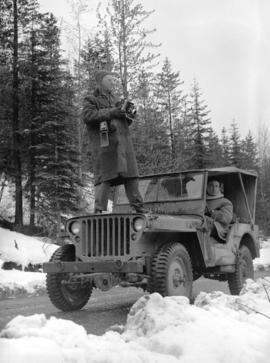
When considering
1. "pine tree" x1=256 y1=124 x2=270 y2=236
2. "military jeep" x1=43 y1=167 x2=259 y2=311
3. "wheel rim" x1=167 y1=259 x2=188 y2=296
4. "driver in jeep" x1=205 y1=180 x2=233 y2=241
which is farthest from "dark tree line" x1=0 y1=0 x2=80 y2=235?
"wheel rim" x1=167 y1=259 x2=188 y2=296

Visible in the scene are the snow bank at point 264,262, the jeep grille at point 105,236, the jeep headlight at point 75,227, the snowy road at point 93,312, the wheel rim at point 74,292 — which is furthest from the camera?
the snow bank at point 264,262

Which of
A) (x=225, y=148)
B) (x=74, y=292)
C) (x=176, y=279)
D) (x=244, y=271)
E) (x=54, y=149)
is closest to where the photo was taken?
(x=176, y=279)

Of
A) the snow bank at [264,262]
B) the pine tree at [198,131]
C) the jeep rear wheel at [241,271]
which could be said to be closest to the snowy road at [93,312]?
the jeep rear wheel at [241,271]

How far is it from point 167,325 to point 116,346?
0.63 m

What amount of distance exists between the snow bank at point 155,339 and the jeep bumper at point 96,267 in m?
1.14

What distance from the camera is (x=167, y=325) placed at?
13.1 feet

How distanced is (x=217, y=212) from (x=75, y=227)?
2.54 m

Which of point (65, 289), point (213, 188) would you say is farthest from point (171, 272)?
point (213, 188)

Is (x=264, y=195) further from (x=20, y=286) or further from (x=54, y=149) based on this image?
(x=20, y=286)

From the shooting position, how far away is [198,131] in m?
34.5

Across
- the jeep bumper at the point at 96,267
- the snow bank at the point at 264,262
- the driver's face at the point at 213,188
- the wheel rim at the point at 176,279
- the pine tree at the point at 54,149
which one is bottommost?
the snow bank at the point at 264,262

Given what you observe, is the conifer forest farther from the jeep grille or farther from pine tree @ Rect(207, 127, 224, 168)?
the jeep grille

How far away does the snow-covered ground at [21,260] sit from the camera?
9938 mm

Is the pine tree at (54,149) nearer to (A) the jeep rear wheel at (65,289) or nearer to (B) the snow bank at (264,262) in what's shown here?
(B) the snow bank at (264,262)
